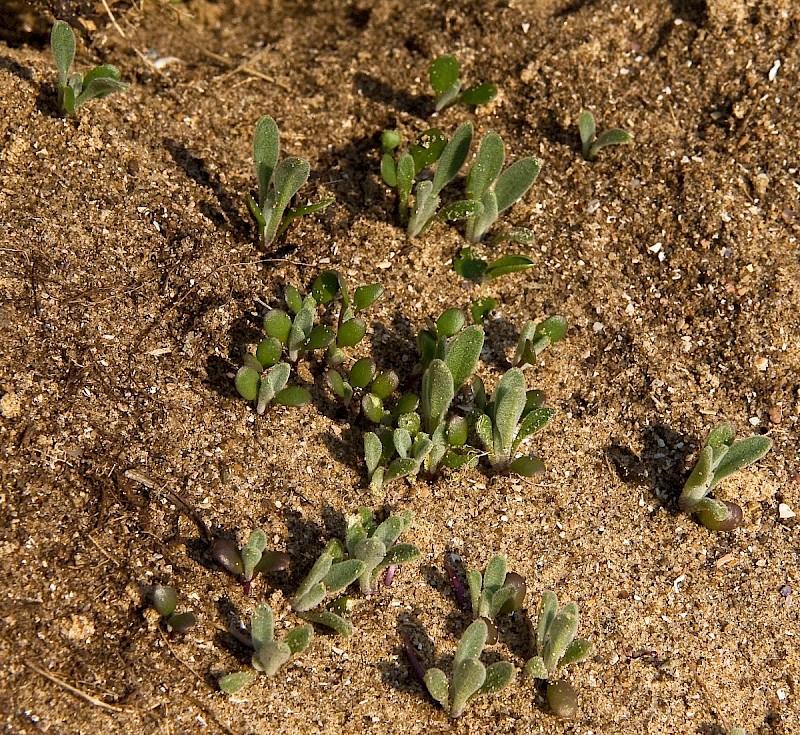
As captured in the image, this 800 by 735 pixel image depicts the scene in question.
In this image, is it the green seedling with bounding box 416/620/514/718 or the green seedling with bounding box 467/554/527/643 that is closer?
the green seedling with bounding box 416/620/514/718

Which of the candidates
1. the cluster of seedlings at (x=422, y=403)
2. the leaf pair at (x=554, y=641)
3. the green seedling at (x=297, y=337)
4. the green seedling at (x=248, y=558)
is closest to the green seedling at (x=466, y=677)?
the cluster of seedlings at (x=422, y=403)

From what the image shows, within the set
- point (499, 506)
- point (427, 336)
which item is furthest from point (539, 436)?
point (427, 336)

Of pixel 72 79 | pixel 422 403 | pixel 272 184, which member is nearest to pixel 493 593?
pixel 422 403

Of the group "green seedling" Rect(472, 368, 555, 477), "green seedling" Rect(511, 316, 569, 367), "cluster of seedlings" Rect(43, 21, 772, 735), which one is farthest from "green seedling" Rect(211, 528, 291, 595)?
"green seedling" Rect(511, 316, 569, 367)

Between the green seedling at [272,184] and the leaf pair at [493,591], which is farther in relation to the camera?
the green seedling at [272,184]

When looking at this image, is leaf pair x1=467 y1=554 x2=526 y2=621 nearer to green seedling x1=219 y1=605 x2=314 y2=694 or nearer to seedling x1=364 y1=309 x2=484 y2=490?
seedling x1=364 y1=309 x2=484 y2=490

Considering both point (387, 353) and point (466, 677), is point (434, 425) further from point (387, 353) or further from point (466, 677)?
point (466, 677)

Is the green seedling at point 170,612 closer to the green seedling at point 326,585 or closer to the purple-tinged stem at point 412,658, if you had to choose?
the green seedling at point 326,585
